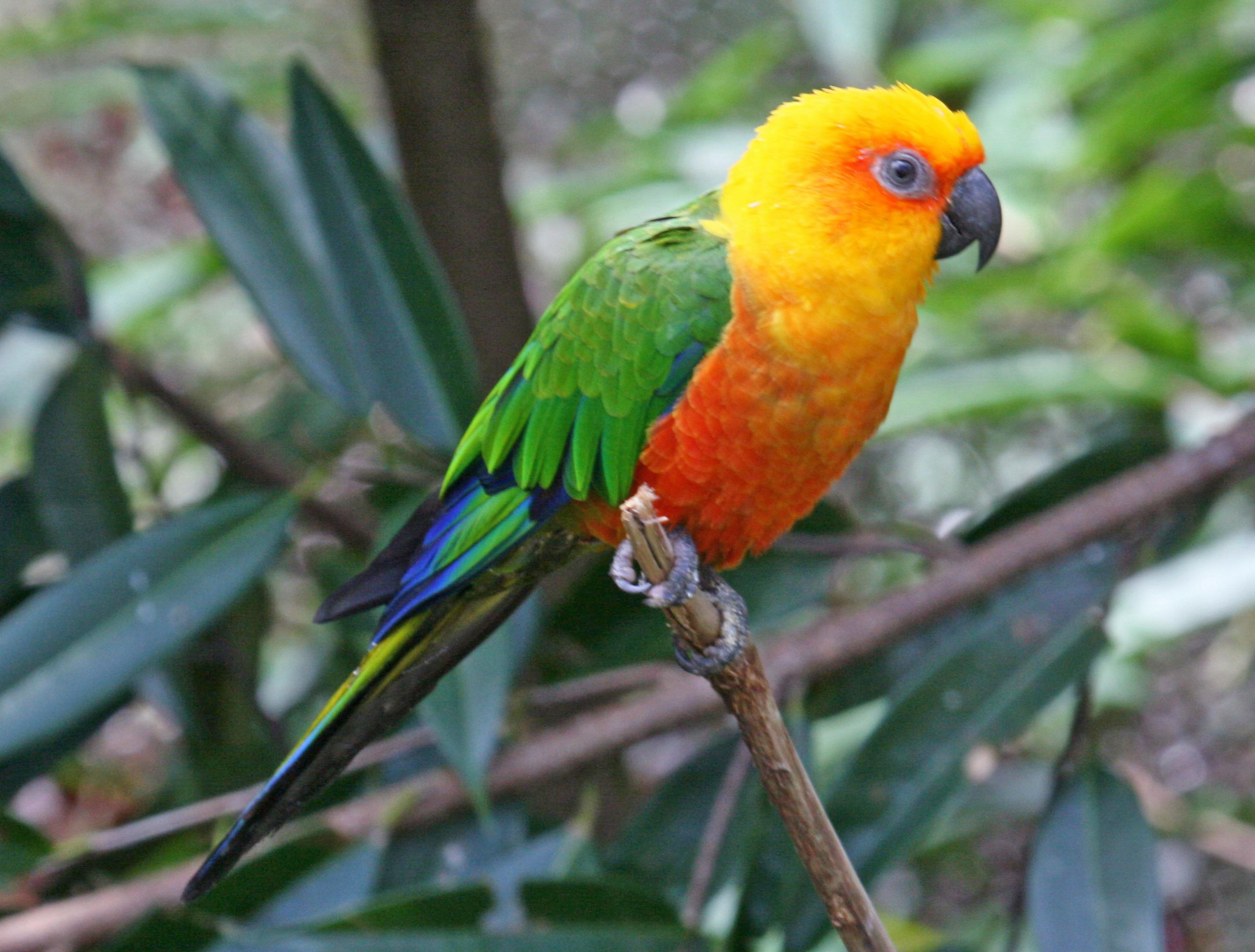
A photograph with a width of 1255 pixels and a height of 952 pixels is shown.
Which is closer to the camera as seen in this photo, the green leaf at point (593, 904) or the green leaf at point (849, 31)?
the green leaf at point (593, 904)

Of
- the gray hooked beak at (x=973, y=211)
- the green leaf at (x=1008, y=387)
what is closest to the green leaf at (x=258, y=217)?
the gray hooked beak at (x=973, y=211)

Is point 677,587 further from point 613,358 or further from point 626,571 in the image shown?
point 613,358

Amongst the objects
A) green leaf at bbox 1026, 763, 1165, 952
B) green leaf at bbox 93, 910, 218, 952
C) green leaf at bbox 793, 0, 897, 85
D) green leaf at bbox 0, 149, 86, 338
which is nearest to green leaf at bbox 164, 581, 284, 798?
green leaf at bbox 93, 910, 218, 952

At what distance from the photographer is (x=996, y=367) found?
1605mm

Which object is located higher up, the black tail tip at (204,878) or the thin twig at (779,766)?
the thin twig at (779,766)

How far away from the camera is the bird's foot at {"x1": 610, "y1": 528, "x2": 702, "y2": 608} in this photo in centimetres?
74

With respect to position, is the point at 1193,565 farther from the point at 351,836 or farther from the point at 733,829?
the point at 351,836

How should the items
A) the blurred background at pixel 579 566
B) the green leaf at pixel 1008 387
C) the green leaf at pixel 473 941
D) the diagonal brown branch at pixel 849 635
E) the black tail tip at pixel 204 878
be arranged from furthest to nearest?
1. the green leaf at pixel 1008 387
2. the diagonal brown branch at pixel 849 635
3. the blurred background at pixel 579 566
4. the green leaf at pixel 473 941
5. the black tail tip at pixel 204 878

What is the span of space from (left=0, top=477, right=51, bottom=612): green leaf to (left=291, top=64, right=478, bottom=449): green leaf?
0.46 m

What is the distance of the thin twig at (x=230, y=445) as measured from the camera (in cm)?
135

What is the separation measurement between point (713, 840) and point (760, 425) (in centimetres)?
51

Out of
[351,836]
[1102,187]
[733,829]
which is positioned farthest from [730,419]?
[1102,187]

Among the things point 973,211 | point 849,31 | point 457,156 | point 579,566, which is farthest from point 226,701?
point 849,31

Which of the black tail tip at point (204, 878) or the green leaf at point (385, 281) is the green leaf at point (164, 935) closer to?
the black tail tip at point (204, 878)
